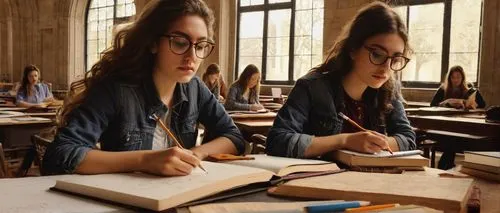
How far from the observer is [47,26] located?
15625mm

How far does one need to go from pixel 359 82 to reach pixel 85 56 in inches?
587

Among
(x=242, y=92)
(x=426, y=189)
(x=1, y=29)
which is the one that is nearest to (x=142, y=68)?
(x=426, y=189)

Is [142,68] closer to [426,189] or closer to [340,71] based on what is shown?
[340,71]

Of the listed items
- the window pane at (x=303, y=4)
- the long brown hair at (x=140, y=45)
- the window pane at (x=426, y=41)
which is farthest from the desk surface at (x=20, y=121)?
the window pane at (x=303, y=4)

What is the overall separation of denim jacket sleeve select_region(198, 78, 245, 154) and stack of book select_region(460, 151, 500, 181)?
0.84m

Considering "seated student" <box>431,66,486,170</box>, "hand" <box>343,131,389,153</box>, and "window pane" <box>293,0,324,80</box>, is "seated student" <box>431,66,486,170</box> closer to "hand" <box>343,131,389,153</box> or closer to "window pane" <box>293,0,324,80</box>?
"window pane" <box>293,0,324,80</box>

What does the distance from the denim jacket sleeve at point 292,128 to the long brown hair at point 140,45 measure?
0.47 m

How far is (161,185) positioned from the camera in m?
1.13

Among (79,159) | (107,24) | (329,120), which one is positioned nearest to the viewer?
(79,159)

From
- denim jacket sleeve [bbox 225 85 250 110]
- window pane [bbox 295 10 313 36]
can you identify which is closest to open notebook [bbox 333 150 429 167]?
denim jacket sleeve [bbox 225 85 250 110]

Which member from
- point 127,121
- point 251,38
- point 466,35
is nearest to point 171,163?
point 127,121

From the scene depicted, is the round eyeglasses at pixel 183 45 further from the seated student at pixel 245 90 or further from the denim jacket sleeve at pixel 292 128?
the seated student at pixel 245 90

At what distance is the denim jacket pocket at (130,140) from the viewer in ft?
5.84

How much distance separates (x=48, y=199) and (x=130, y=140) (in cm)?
71
